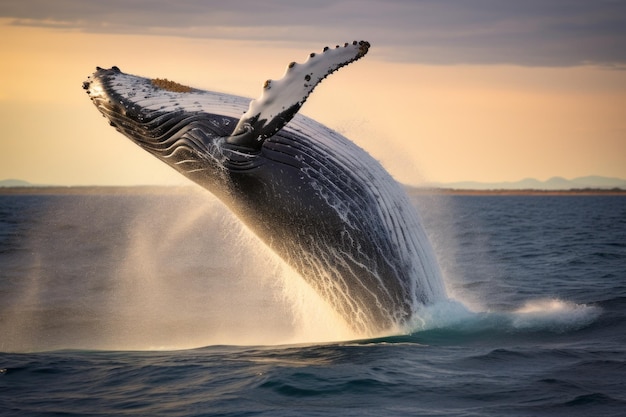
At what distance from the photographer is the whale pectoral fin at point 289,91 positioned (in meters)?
8.91

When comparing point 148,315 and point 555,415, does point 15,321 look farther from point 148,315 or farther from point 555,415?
point 555,415

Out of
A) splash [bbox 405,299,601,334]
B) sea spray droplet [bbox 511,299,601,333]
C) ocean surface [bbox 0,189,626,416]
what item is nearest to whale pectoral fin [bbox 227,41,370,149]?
ocean surface [bbox 0,189,626,416]

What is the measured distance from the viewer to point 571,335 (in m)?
11.5

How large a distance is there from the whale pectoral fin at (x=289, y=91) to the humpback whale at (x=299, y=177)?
1 centimetres

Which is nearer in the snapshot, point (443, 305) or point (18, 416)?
point (18, 416)

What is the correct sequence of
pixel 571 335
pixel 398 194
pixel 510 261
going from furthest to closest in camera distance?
pixel 510 261
pixel 571 335
pixel 398 194

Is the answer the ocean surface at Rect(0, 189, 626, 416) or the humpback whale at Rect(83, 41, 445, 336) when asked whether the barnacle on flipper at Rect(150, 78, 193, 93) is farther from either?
the ocean surface at Rect(0, 189, 626, 416)

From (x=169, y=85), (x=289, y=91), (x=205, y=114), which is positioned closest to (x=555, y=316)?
(x=289, y=91)

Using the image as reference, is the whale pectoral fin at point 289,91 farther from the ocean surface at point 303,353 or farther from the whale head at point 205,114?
the ocean surface at point 303,353

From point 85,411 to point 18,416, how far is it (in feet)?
2.10

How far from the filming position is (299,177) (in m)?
9.89

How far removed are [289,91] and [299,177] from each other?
1304 millimetres

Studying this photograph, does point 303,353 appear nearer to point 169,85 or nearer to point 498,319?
point 498,319

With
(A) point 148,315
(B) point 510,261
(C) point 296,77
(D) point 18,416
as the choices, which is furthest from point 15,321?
(B) point 510,261
